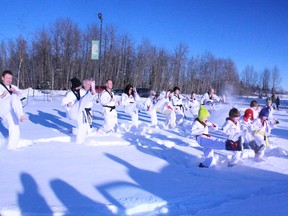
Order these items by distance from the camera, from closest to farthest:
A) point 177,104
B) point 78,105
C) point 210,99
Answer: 1. point 78,105
2. point 177,104
3. point 210,99

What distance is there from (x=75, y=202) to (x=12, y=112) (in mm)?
3538

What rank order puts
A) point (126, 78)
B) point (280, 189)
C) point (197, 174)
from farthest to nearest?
point (126, 78) → point (197, 174) → point (280, 189)

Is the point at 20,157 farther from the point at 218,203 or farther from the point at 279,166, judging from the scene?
the point at 279,166

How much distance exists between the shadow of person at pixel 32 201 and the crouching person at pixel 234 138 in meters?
3.44

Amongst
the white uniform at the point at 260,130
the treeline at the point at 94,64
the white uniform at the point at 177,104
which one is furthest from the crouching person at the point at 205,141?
the treeline at the point at 94,64

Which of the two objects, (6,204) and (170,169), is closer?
(6,204)

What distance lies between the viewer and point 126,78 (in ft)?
182

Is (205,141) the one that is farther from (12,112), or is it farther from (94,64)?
(94,64)

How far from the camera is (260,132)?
648 centimetres

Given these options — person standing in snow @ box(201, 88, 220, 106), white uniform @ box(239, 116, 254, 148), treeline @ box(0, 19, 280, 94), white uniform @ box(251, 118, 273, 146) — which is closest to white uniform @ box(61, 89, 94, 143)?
white uniform @ box(239, 116, 254, 148)

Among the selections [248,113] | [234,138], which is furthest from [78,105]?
[248,113]

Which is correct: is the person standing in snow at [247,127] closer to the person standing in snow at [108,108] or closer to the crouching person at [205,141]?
the crouching person at [205,141]

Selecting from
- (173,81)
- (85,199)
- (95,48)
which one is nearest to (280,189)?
(85,199)

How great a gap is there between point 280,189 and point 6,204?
3996 millimetres
